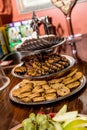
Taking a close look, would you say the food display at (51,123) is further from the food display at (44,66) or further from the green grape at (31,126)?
the food display at (44,66)

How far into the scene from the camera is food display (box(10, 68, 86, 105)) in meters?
0.98

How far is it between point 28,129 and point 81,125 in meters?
0.13

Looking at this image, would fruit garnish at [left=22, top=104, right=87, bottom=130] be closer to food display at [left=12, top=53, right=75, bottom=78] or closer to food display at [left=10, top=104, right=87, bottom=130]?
food display at [left=10, top=104, right=87, bottom=130]

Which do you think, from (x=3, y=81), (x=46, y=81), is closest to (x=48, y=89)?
(x=46, y=81)

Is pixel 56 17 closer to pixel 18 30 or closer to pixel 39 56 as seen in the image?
pixel 18 30

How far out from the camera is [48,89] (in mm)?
1015

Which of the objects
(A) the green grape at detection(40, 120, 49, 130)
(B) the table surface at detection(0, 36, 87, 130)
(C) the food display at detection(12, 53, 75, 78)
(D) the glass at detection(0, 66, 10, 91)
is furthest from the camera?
(D) the glass at detection(0, 66, 10, 91)

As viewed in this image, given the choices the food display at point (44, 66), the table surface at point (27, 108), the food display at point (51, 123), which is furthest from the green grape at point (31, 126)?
the food display at point (44, 66)

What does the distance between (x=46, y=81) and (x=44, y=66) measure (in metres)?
0.07

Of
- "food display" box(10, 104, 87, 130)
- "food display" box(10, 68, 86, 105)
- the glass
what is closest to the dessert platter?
"food display" box(10, 68, 86, 105)

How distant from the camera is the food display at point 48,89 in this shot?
976mm

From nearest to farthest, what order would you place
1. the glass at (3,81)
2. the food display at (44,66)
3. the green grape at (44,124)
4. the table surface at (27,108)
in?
the green grape at (44,124) → the table surface at (27,108) → the food display at (44,66) → the glass at (3,81)

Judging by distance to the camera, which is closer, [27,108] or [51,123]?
[51,123]

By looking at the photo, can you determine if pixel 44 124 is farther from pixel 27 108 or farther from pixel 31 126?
pixel 27 108
